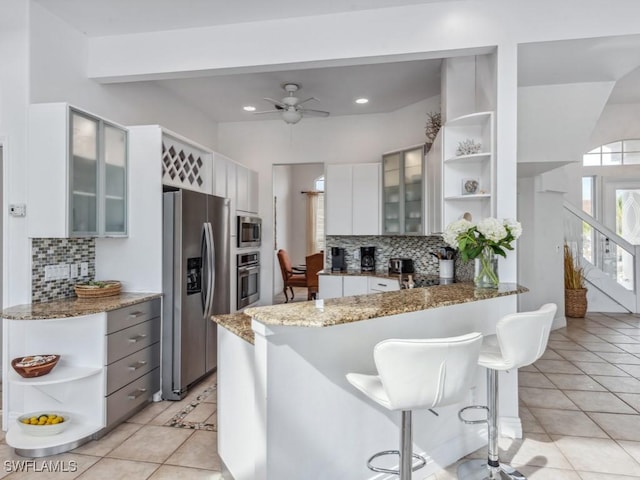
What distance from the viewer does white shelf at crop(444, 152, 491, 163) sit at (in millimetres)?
2909

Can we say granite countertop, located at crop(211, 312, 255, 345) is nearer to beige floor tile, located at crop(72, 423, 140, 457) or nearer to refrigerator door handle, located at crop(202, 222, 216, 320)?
beige floor tile, located at crop(72, 423, 140, 457)

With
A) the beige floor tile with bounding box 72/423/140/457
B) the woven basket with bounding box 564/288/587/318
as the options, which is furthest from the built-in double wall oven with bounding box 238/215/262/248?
the woven basket with bounding box 564/288/587/318

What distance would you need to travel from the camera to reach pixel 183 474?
2266 millimetres

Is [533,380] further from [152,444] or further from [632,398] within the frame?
[152,444]

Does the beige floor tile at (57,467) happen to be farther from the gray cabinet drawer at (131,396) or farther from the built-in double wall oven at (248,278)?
the built-in double wall oven at (248,278)

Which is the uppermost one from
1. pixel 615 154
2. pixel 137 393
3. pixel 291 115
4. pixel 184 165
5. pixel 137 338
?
pixel 615 154

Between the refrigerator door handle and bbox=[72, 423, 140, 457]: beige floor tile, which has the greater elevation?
the refrigerator door handle

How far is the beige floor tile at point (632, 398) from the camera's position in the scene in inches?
127

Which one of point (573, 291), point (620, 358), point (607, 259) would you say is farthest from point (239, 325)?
point (607, 259)

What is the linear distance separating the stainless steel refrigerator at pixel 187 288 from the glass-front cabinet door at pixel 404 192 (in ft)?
7.64

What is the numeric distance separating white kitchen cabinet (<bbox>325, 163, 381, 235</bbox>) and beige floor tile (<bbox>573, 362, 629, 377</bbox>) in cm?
264

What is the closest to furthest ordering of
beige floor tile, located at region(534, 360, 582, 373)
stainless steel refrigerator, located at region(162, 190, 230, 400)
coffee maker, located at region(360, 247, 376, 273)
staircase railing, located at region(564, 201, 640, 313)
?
stainless steel refrigerator, located at region(162, 190, 230, 400), beige floor tile, located at region(534, 360, 582, 373), coffee maker, located at region(360, 247, 376, 273), staircase railing, located at region(564, 201, 640, 313)

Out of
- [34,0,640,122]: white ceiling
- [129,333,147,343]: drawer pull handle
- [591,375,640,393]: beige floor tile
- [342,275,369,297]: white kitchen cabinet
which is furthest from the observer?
[342,275,369,297]: white kitchen cabinet

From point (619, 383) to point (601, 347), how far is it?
4.11ft
